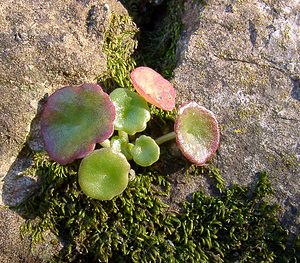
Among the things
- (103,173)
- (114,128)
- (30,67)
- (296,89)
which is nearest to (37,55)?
(30,67)

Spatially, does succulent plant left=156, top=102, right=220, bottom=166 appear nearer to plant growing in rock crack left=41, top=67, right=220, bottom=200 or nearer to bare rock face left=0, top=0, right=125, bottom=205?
plant growing in rock crack left=41, top=67, right=220, bottom=200

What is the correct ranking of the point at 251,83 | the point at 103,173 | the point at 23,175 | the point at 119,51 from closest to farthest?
1. the point at 103,173
2. the point at 23,175
3. the point at 251,83
4. the point at 119,51

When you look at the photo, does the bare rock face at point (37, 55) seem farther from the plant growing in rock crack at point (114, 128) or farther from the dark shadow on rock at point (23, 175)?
the plant growing in rock crack at point (114, 128)

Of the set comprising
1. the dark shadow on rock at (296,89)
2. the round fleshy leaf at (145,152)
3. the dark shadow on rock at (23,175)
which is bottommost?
the dark shadow on rock at (23,175)

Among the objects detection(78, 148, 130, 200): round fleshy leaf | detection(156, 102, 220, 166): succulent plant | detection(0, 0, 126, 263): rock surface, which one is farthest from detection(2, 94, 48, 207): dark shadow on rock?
detection(156, 102, 220, 166): succulent plant

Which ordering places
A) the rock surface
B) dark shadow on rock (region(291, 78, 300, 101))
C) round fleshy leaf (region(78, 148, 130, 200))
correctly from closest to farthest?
round fleshy leaf (region(78, 148, 130, 200))
the rock surface
dark shadow on rock (region(291, 78, 300, 101))

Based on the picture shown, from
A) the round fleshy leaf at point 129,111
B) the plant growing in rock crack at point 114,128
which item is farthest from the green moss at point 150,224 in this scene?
the round fleshy leaf at point 129,111

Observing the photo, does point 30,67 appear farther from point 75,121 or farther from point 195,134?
point 195,134
